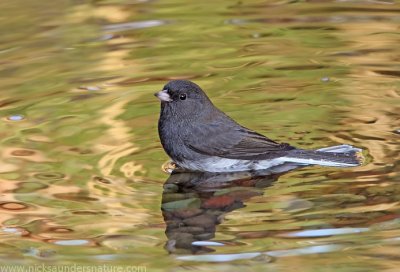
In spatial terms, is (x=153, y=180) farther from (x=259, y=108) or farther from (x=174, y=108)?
(x=259, y=108)

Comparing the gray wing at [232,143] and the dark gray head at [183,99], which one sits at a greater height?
the dark gray head at [183,99]

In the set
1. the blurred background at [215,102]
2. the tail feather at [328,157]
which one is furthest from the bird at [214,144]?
the blurred background at [215,102]

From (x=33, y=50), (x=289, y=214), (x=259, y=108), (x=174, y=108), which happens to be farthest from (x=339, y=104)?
(x=33, y=50)

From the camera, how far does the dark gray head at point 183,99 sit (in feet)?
21.3

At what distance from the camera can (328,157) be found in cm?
603

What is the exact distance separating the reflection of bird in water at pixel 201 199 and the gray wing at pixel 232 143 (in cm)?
12

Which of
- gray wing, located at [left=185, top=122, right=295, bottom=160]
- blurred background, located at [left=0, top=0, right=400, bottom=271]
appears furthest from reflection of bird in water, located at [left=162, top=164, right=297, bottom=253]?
gray wing, located at [left=185, top=122, right=295, bottom=160]

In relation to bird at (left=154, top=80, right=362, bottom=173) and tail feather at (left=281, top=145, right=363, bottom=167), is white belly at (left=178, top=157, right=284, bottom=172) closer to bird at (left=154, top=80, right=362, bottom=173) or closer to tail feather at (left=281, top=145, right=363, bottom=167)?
bird at (left=154, top=80, right=362, bottom=173)

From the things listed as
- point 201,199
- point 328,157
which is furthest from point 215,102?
point 201,199

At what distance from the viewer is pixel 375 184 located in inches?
225

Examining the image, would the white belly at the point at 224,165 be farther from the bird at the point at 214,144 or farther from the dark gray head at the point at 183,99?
the dark gray head at the point at 183,99

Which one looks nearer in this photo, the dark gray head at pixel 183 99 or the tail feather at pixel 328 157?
the tail feather at pixel 328 157

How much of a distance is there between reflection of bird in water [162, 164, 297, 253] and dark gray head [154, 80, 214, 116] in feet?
1.36

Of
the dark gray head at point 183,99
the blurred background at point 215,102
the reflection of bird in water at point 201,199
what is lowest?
the reflection of bird in water at point 201,199
